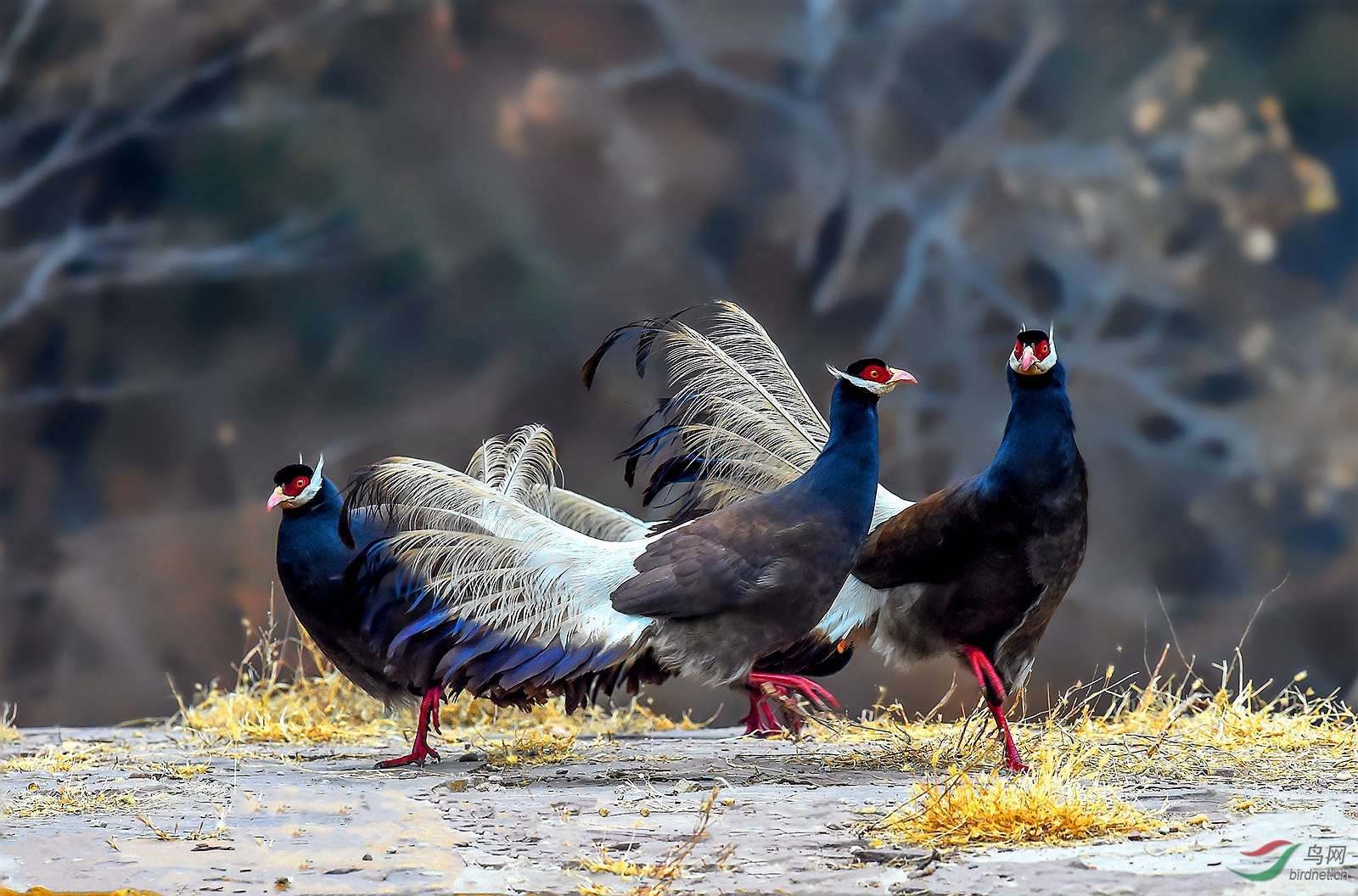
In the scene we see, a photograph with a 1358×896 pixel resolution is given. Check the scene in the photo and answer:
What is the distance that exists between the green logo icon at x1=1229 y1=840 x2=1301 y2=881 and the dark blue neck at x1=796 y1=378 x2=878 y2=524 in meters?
1.35

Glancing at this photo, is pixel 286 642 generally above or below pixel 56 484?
below

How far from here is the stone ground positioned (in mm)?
2508

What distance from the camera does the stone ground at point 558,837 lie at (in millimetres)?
2508

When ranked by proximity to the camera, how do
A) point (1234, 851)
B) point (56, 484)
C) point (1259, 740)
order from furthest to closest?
point (56, 484), point (1259, 740), point (1234, 851)

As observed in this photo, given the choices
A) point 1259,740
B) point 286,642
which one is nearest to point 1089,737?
point 1259,740

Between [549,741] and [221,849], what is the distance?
1.62 m

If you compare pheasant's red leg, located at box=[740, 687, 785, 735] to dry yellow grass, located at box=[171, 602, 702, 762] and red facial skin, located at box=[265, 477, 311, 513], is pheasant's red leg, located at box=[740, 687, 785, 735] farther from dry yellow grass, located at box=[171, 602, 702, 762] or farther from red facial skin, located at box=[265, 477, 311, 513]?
red facial skin, located at box=[265, 477, 311, 513]

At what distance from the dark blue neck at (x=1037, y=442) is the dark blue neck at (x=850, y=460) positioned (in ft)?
1.12

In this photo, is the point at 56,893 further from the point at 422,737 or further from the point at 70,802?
the point at 422,737

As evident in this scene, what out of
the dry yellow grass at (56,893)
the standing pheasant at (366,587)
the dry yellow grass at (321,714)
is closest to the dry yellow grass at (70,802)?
the dry yellow grass at (56,893)

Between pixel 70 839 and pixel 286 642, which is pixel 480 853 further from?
pixel 286 642

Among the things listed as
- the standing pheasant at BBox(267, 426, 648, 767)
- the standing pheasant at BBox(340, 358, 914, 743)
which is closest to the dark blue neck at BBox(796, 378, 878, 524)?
the standing pheasant at BBox(340, 358, 914, 743)

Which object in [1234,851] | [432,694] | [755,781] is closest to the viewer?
[1234,851]

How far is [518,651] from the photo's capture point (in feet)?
12.4
